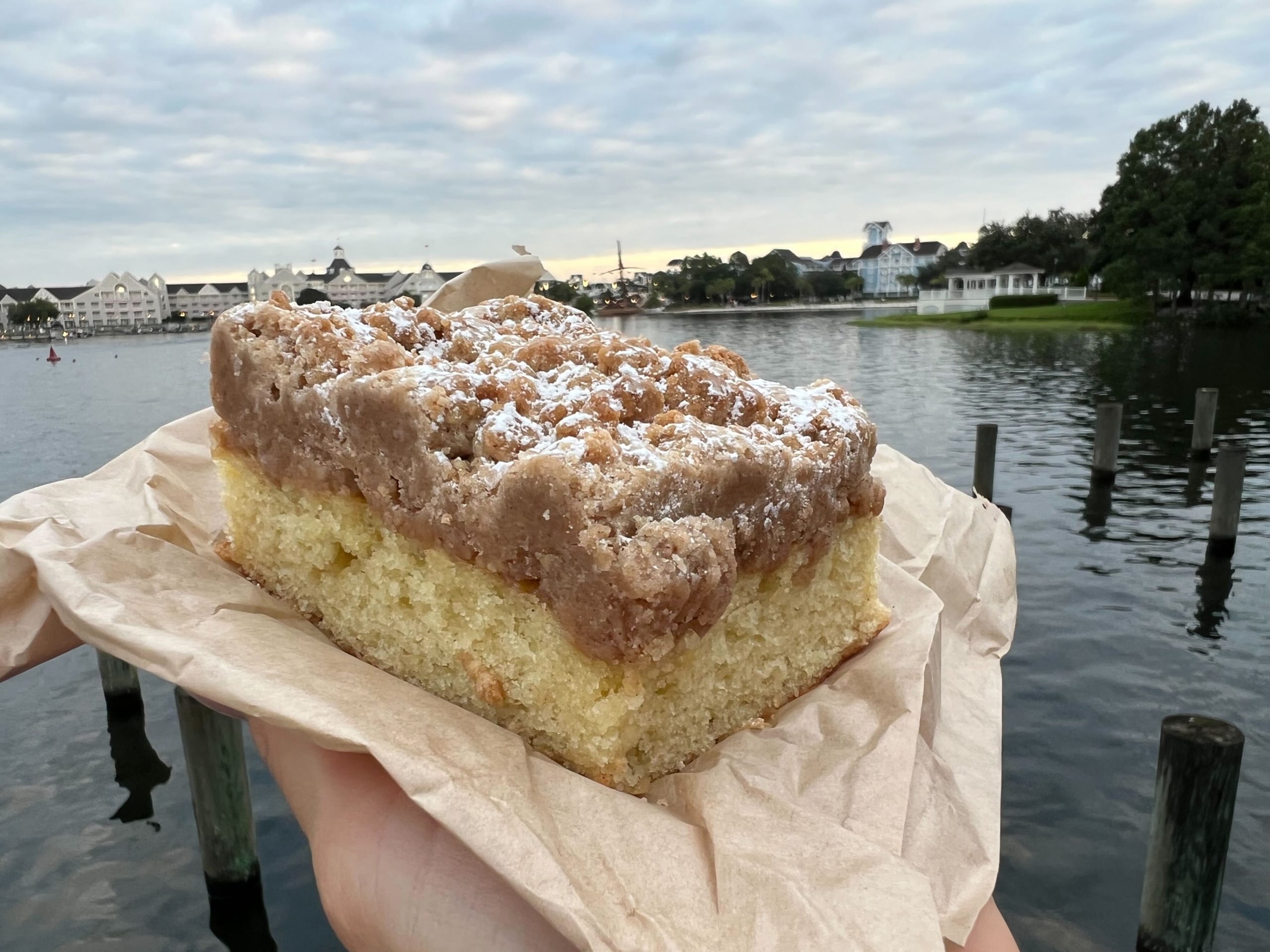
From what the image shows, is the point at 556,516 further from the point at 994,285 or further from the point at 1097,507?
the point at 994,285

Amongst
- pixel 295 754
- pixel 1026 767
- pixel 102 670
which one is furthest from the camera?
pixel 102 670

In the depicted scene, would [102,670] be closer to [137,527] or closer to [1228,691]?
[137,527]

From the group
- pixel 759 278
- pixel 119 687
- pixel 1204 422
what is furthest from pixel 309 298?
pixel 759 278

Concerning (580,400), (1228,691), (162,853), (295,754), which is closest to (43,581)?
(295,754)

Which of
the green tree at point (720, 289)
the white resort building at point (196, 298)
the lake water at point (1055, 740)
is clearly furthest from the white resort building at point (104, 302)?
the lake water at point (1055, 740)

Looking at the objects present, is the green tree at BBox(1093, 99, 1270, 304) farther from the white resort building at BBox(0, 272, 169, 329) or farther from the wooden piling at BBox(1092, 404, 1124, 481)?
the white resort building at BBox(0, 272, 169, 329)

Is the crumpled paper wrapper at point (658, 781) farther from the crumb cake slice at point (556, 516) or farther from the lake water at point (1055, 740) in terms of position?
the lake water at point (1055, 740)
